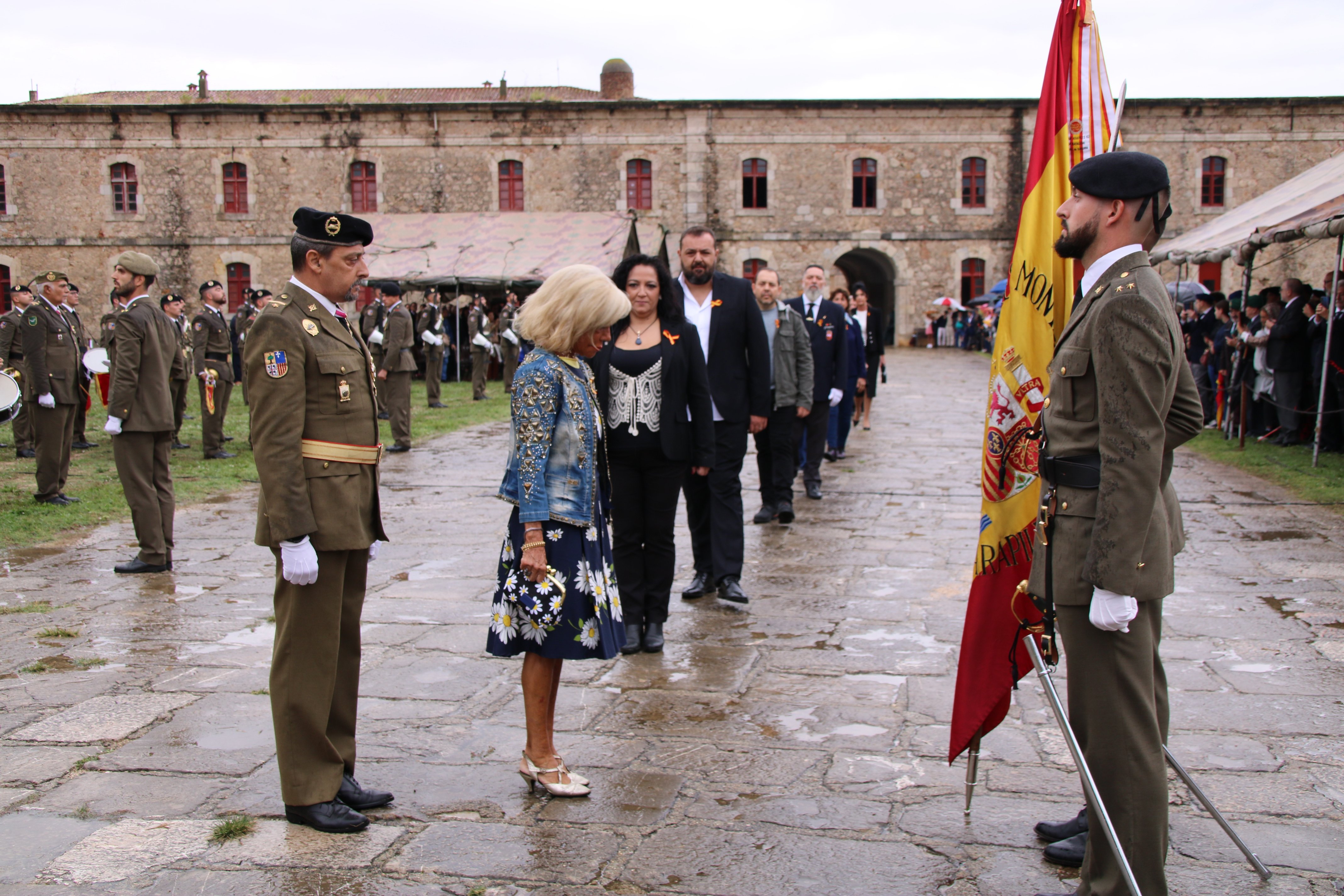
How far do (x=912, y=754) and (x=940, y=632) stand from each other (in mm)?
1637

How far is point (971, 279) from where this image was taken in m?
34.7

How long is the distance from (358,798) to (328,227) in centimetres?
180

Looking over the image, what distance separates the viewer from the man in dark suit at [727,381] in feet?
19.4

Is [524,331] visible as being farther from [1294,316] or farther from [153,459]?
[1294,316]

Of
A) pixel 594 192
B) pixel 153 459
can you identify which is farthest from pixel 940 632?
pixel 594 192

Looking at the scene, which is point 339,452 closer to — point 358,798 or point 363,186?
point 358,798

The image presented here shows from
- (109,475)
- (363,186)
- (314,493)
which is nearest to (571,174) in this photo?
(363,186)

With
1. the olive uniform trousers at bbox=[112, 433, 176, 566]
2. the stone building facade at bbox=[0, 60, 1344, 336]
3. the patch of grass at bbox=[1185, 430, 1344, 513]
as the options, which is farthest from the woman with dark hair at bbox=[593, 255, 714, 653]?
the stone building facade at bbox=[0, 60, 1344, 336]

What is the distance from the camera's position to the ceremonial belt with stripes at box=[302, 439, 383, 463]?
3.32 metres

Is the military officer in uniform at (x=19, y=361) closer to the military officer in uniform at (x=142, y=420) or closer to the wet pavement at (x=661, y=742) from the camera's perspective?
the military officer in uniform at (x=142, y=420)

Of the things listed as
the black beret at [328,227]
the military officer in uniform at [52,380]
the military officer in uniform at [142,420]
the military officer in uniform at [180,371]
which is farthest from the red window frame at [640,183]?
the black beret at [328,227]

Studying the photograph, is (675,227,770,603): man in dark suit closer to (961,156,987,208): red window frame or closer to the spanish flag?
the spanish flag

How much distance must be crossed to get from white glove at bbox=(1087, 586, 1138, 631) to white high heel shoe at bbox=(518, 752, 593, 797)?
1.74m

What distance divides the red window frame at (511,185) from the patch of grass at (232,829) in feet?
106
